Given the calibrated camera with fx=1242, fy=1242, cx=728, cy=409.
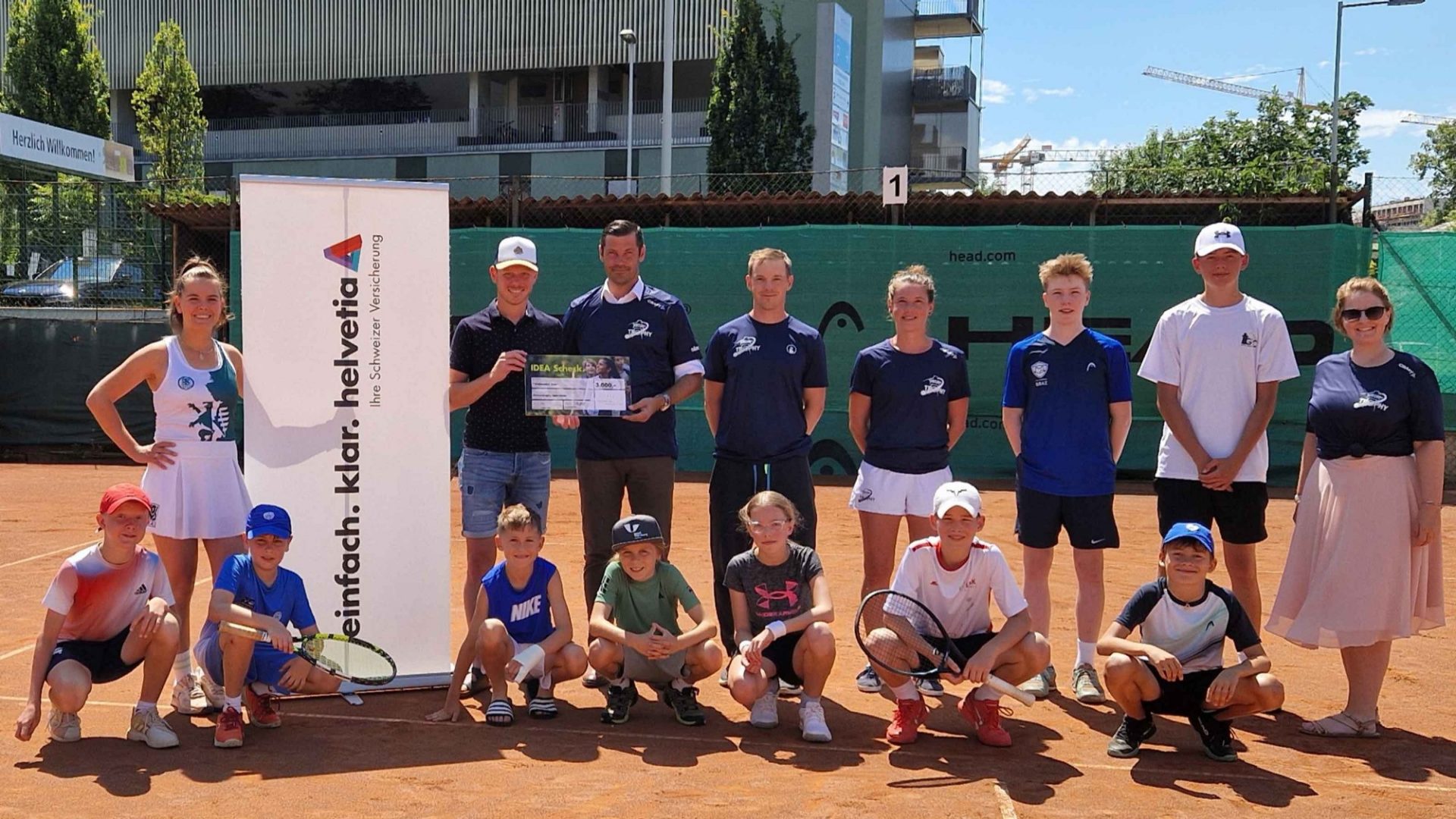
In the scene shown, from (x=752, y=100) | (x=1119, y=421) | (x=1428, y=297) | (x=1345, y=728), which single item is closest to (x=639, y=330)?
(x=1119, y=421)

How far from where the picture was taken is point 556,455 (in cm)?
1379

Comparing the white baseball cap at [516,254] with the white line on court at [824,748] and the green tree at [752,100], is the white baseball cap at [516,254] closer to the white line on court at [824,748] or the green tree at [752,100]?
the white line on court at [824,748]

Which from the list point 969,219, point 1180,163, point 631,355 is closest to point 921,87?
point 1180,163

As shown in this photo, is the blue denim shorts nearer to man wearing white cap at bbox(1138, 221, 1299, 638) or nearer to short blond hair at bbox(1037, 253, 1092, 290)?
short blond hair at bbox(1037, 253, 1092, 290)

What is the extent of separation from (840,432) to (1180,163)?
95.7 feet

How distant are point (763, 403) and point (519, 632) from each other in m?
1.37

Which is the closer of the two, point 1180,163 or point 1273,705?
point 1273,705

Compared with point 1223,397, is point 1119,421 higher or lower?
lower

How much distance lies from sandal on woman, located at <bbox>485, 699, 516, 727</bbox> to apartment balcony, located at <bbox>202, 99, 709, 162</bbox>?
94.9 feet

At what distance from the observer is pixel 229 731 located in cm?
441

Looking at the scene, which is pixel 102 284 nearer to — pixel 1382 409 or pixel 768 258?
pixel 768 258

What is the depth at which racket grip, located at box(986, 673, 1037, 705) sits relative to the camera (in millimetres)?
4254

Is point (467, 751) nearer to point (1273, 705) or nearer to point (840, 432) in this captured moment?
point (1273, 705)

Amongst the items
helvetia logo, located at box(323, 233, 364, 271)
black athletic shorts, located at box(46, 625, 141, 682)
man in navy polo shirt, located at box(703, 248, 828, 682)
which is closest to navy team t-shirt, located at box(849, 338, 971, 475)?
man in navy polo shirt, located at box(703, 248, 828, 682)
